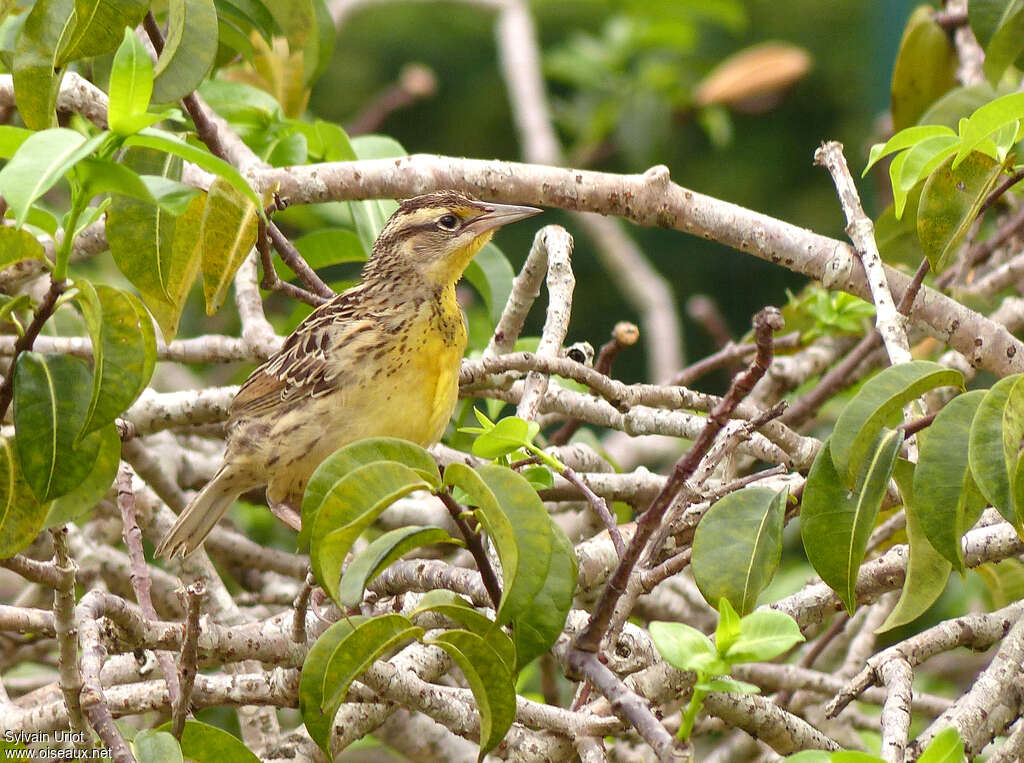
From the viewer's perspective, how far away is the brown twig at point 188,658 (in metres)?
1.91

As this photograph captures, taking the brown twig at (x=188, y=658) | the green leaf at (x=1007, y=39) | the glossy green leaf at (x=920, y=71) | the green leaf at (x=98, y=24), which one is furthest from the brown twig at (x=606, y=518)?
the glossy green leaf at (x=920, y=71)

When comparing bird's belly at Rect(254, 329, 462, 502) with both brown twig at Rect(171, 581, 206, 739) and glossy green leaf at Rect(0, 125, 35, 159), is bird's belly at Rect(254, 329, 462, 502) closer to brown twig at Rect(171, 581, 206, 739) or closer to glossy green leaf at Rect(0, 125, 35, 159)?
brown twig at Rect(171, 581, 206, 739)

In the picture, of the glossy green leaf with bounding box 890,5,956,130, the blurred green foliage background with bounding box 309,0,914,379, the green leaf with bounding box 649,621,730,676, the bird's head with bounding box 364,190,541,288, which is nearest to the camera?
the green leaf with bounding box 649,621,730,676

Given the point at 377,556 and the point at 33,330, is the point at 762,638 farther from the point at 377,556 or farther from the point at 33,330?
the point at 33,330

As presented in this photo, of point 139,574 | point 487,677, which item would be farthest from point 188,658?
point 487,677

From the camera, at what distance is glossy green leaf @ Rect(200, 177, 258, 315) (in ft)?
7.43

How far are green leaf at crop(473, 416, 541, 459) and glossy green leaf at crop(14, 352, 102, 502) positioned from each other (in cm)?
64

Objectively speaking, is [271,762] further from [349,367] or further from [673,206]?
[673,206]

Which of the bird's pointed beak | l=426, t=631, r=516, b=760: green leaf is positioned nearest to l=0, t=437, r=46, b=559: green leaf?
l=426, t=631, r=516, b=760: green leaf

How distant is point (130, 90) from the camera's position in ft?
5.67

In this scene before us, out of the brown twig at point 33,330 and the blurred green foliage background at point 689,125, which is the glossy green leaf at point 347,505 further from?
the blurred green foliage background at point 689,125

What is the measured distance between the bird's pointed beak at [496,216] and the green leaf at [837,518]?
189cm

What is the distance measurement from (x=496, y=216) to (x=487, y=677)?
7.01 ft

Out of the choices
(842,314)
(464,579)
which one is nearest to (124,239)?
(464,579)
